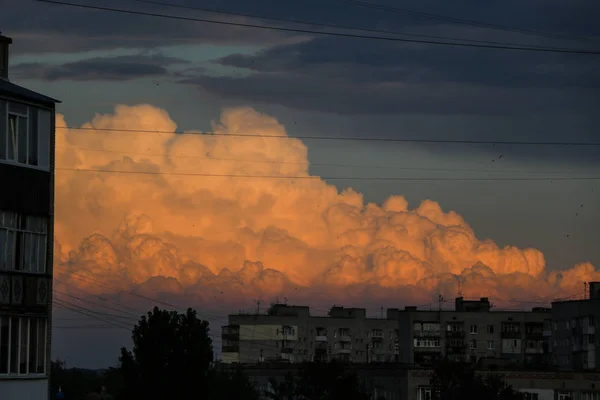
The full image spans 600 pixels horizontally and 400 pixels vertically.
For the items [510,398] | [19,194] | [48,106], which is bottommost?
[510,398]

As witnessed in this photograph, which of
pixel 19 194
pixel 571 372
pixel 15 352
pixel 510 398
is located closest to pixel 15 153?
pixel 19 194

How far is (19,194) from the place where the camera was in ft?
170

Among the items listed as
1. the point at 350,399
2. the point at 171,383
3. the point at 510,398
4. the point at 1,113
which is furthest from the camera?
the point at 510,398

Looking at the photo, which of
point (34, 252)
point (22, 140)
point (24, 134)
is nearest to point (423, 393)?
point (34, 252)

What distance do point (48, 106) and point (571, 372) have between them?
368 feet

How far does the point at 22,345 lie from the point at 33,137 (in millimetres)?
7962

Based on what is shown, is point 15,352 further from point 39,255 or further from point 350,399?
point 350,399

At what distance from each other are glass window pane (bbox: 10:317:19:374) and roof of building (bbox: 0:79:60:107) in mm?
8390

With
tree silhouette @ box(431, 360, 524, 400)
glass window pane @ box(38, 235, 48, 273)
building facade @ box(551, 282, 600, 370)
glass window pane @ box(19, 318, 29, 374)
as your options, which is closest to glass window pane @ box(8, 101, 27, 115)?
glass window pane @ box(38, 235, 48, 273)

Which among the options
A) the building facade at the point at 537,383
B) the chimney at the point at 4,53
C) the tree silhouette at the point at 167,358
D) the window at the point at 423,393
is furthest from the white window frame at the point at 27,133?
the window at the point at 423,393

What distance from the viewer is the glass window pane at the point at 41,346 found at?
171 ft

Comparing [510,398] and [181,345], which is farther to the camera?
[510,398]

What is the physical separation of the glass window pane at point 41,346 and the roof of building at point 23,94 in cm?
845

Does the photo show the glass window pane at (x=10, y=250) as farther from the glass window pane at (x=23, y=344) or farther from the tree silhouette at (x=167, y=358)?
the tree silhouette at (x=167, y=358)
